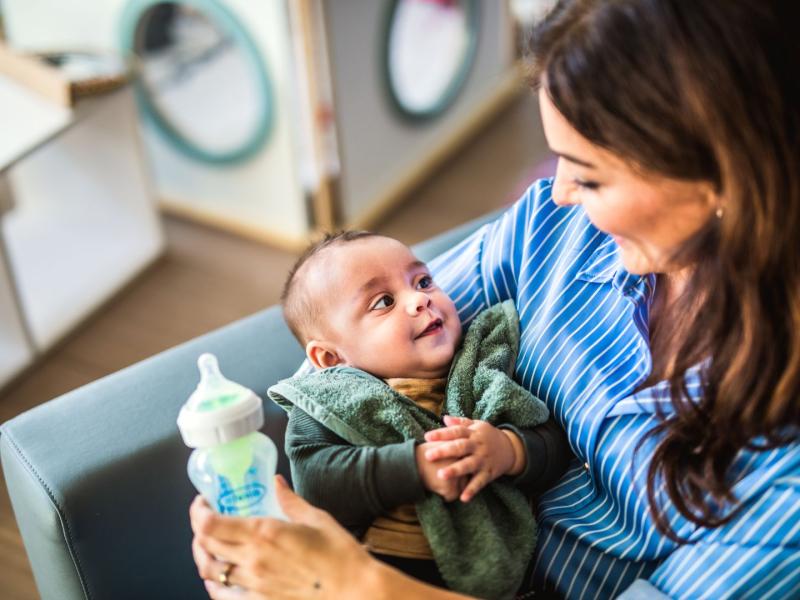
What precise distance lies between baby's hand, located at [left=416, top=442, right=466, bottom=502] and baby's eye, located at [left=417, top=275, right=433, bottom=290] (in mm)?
298

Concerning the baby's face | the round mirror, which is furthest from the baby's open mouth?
the round mirror

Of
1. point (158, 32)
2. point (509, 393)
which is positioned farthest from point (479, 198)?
point (509, 393)

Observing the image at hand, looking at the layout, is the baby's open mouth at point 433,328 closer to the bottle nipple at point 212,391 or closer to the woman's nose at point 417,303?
the woman's nose at point 417,303

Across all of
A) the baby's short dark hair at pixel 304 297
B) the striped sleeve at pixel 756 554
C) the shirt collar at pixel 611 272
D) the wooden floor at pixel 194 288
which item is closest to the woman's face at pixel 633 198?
the shirt collar at pixel 611 272

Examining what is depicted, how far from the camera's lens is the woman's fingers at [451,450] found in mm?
1006

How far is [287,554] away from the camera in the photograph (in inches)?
36.3

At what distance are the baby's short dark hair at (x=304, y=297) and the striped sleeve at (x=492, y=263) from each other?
14 centimetres

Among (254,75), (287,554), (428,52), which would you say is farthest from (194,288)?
(287,554)

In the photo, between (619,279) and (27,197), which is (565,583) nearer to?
(619,279)

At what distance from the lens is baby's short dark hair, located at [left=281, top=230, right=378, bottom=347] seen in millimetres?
1225

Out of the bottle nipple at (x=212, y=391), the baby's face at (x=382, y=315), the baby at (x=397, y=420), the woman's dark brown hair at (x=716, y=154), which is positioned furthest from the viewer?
the baby's face at (x=382, y=315)

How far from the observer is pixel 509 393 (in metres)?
1.10

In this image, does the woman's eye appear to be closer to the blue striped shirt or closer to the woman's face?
the woman's face

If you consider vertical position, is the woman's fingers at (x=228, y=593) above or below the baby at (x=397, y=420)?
below
